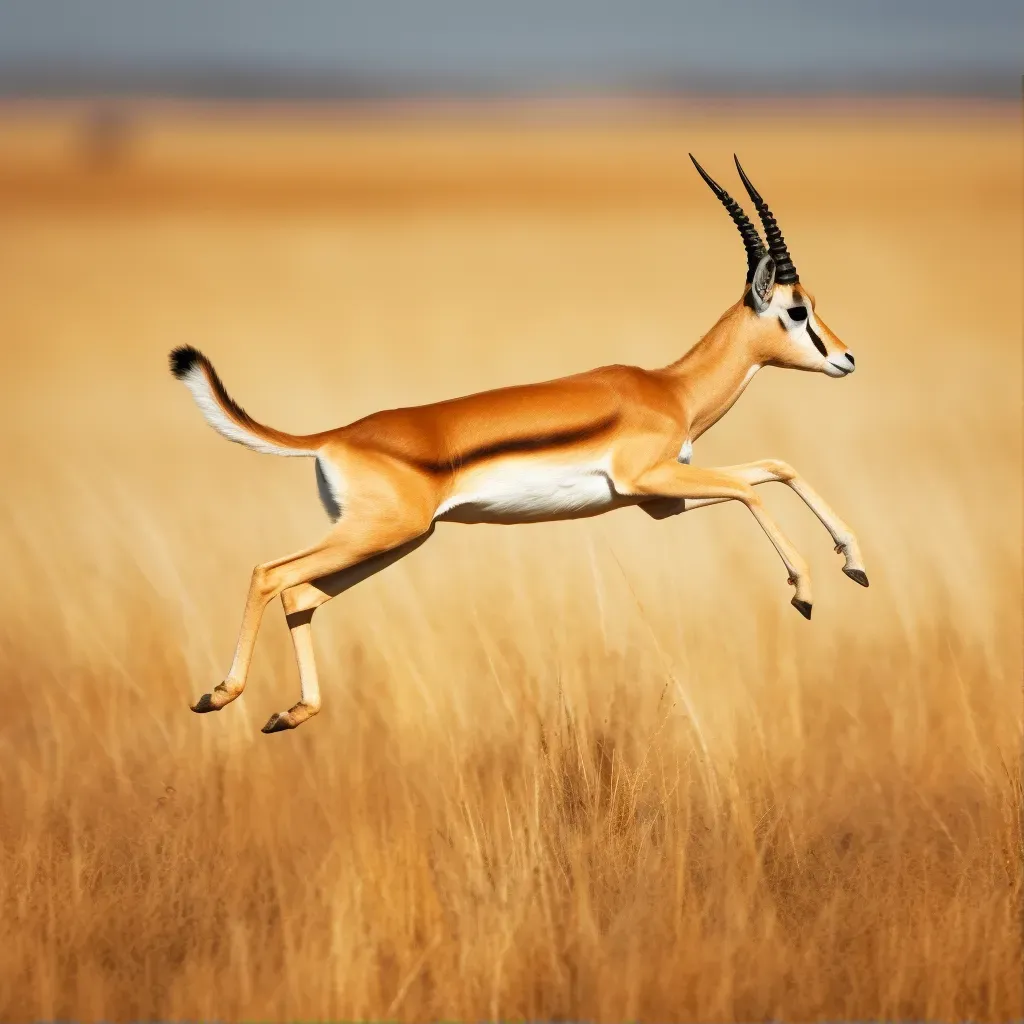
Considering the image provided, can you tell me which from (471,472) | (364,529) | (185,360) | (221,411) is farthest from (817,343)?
(185,360)

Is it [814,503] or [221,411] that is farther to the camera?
[814,503]

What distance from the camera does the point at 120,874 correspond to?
6.52 meters

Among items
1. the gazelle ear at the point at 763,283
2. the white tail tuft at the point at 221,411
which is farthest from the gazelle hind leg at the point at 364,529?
the gazelle ear at the point at 763,283

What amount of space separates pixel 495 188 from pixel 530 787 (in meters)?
49.2

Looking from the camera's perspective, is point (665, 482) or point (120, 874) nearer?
point (665, 482)

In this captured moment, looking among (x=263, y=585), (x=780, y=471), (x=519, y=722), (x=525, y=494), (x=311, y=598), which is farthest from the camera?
(x=519, y=722)

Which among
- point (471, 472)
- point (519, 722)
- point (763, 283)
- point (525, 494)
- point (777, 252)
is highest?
point (777, 252)

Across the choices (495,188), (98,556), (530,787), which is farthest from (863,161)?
(530,787)

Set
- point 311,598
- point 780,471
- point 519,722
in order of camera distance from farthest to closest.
Result: point 519,722
point 780,471
point 311,598

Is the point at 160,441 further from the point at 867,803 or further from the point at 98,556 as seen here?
the point at 867,803

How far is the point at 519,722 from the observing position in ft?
25.8

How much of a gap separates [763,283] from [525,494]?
1.50 m

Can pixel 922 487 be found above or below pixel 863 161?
below

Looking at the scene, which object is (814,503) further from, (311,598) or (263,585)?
(263,585)
